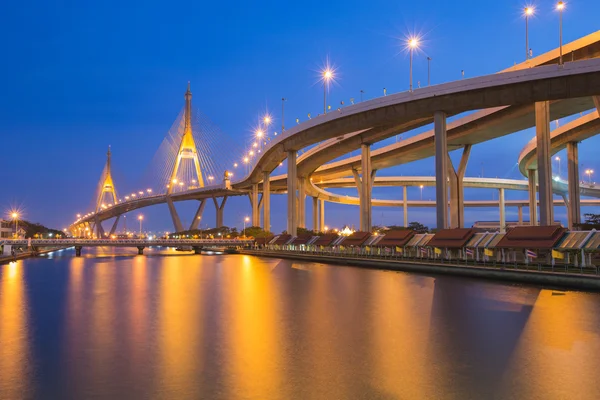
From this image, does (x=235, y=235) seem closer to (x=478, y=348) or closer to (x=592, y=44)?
(x=592, y=44)

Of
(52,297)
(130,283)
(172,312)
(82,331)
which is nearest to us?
(82,331)

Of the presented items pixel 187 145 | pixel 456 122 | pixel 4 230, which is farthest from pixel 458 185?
pixel 4 230

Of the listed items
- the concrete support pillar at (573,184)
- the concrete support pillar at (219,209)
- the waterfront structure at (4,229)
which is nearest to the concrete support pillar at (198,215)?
the concrete support pillar at (219,209)

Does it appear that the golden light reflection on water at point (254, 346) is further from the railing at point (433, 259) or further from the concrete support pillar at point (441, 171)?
the concrete support pillar at point (441, 171)

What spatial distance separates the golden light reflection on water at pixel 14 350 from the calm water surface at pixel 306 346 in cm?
3

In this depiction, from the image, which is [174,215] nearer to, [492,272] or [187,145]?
[187,145]

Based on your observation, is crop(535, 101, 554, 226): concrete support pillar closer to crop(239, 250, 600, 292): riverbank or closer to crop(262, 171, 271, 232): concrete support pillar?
crop(239, 250, 600, 292): riverbank

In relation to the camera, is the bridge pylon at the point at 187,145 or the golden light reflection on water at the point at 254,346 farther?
the bridge pylon at the point at 187,145

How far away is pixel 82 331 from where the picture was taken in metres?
12.1

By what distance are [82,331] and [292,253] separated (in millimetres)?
38635

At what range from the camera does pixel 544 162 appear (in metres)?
38.5

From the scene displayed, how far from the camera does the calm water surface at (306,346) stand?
7.34m

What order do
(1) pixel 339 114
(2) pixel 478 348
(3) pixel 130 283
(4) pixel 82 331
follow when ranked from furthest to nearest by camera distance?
(1) pixel 339 114 → (3) pixel 130 283 → (4) pixel 82 331 → (2) pixel 478 348

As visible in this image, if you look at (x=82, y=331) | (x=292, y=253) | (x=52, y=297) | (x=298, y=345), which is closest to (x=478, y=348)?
(x=298, y=345)
